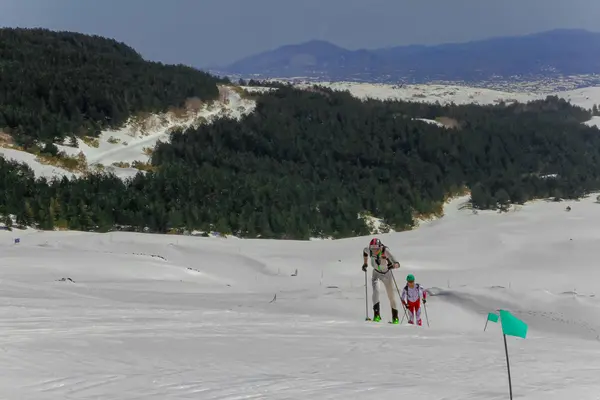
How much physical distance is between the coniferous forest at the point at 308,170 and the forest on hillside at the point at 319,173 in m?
0.08

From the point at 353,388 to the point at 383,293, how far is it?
36.2 feet

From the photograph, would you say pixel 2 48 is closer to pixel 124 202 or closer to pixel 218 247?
pixel 124 202

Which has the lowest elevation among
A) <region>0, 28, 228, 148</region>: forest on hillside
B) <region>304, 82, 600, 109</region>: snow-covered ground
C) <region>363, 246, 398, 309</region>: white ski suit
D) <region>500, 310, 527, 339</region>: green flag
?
<region>363, 246, 398, 309</region>: white ski suit

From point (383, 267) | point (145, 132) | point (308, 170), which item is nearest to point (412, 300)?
point (383, 267)

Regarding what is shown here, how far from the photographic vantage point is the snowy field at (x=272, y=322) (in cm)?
583

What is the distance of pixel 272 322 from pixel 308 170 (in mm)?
26991

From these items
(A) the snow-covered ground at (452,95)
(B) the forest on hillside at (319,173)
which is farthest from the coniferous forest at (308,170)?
(A) the snow-covered ground at (452,95)

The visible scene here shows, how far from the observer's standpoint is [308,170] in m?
36.9

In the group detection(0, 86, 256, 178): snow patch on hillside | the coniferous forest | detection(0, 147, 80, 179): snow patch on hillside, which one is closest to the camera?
the coniferous forest

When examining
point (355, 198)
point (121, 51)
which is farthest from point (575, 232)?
point (121, 51)

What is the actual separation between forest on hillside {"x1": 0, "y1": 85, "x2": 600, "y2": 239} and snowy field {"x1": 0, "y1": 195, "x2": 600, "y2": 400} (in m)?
2.68

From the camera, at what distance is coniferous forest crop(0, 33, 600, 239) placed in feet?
82.1

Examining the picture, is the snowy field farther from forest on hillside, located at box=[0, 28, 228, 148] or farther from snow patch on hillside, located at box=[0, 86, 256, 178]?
forest on hillside, located at box=[0, 28, 228, 148]

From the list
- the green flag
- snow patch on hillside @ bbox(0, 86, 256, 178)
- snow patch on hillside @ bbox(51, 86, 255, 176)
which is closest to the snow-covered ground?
snow patch on hillside @ bbox(51, 86, 255, 176)
